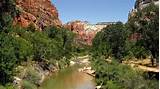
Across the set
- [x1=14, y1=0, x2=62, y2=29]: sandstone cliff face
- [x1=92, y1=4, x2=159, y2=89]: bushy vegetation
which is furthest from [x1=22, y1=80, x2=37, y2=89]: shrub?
[x1=14, y1=0, x2=62, y2=29]: sandstone cliff face

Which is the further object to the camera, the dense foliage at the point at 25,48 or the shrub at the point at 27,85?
the shrub at the point at 27,85

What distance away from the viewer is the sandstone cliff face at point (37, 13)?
115m

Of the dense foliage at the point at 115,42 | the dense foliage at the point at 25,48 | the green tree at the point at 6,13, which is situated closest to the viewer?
the dense foliage at the point at 25,48

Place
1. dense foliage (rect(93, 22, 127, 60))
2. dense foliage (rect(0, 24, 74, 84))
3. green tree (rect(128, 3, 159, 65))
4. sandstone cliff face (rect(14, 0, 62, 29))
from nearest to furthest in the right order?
dense foliage (rect(0, 24, 74, 84)), green tree (rect(128, 3, 159, 65)), dense foliage (rect(93, 22, 127, 60)), sandstone cliff face (rect(14, 0, 62, 29))

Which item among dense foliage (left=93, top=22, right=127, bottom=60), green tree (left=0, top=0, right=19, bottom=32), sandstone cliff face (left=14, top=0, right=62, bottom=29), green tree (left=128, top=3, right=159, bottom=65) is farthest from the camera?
sandstone cliff face (left=14, top=0, right=62, bottom=29)

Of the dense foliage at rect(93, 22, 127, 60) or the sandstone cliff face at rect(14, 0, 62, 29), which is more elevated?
the sandstone cliff face at rect(14, 0, 62, 29)

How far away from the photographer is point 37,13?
456 ft

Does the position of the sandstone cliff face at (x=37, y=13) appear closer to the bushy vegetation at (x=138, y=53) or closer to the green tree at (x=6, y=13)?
the bushy vegetation at (x=138, y=53)

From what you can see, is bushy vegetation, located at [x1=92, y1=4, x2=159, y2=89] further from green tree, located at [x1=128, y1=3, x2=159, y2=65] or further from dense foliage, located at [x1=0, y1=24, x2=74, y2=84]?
dense foliage, located at [x1=0, y1=24, x2=74, y2=84]

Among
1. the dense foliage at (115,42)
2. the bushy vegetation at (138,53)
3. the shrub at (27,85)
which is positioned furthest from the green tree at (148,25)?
the dense foliage at (115,42)

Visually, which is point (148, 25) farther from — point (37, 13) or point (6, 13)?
point (37, 13)

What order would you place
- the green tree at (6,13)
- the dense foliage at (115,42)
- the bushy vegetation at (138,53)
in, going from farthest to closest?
the dense foliage at (115,42) < the green tree at (6,13) < the bushy vegetation at (138,53)

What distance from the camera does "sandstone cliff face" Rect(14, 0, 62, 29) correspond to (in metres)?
115

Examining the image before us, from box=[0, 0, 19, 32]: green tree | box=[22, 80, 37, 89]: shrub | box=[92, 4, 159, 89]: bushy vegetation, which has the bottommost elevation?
box=[22, 80, 37, 89]: shrub
